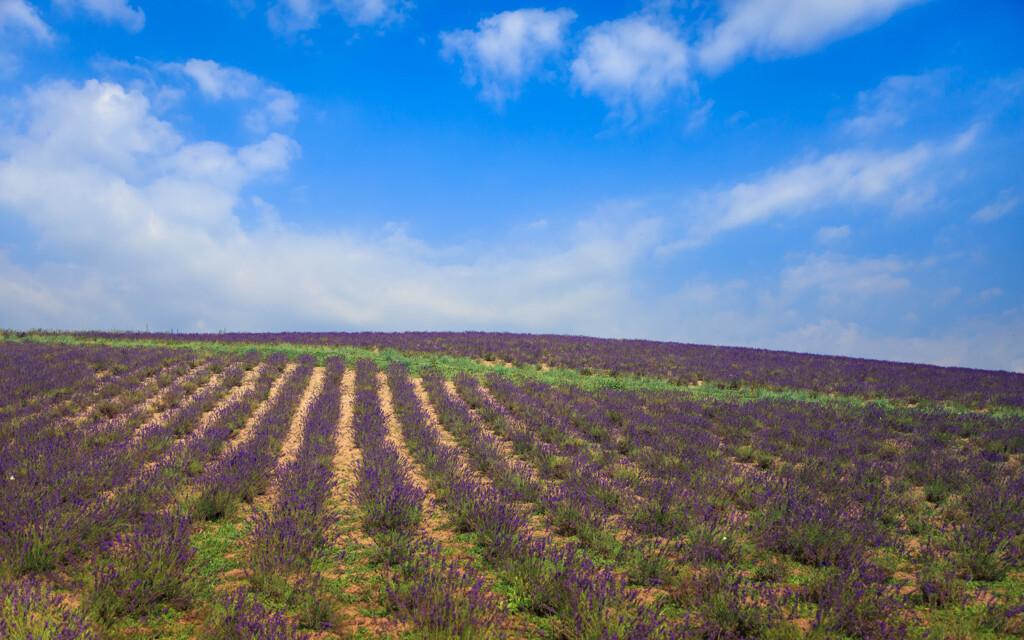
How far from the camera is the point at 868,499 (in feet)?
18.4

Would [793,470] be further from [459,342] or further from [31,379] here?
[459,342]

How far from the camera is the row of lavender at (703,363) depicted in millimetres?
16516

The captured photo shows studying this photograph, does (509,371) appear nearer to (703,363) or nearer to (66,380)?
(703,363)

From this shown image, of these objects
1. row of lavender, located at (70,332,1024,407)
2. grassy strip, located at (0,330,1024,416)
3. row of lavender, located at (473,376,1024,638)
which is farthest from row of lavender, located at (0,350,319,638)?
row of lavender, located at (70,332,1024,407)

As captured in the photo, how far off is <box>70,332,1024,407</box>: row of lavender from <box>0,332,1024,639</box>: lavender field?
520cm

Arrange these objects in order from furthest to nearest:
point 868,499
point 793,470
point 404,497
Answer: point 793,470 → point 868,499 → point 404,497

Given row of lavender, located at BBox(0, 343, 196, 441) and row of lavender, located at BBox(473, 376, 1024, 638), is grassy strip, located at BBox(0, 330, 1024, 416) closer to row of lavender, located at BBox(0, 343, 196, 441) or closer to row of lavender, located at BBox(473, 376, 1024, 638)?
row of lavender, located at BBox(473, 376, 1024, 638)

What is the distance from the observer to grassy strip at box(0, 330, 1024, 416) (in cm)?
1414

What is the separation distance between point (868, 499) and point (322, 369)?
48.7 ft

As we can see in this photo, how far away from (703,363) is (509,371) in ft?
31.1

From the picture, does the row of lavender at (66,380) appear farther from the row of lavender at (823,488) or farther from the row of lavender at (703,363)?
the row of lavender at (823,488)

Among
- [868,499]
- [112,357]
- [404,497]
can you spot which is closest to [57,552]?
[404,497]

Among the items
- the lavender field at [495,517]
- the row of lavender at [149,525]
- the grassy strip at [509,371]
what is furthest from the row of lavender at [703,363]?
the row of lavender at [149,525]

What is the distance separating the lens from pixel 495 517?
439 centimetres
